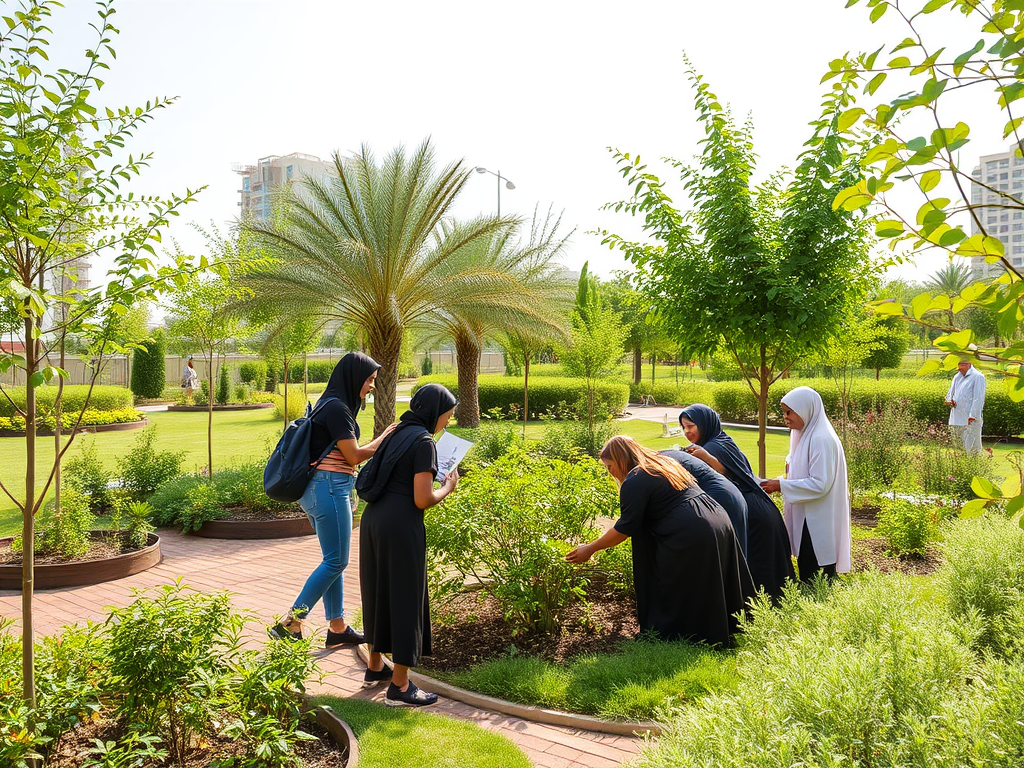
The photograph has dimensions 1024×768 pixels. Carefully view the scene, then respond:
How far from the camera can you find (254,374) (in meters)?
35.7

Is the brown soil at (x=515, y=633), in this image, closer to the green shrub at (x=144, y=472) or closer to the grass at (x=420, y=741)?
the grass at (x=420, y=741)

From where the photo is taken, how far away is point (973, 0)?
1.67m

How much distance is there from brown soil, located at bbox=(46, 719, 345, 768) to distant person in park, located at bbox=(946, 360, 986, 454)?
1061 cm

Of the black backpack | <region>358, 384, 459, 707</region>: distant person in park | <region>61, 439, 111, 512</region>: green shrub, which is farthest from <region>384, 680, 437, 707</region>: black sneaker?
<region>61, 439, 111, 512</region>: green shrub

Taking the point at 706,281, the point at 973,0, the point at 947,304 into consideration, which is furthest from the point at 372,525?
the point at 706,281

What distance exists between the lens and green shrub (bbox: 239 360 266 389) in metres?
35.0

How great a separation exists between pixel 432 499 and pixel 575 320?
17998mm

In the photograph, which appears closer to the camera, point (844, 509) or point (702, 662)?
point (702, 662)

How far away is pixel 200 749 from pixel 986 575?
4.05 m

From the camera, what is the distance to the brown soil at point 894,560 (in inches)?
249

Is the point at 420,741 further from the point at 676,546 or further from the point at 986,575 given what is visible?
the point at 986,575

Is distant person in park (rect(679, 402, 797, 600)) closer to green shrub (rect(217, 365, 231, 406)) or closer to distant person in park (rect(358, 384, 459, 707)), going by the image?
distant person in park (rect(358, 384, 459, 707))

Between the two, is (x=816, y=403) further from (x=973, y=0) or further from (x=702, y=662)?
(x=973, y=0)

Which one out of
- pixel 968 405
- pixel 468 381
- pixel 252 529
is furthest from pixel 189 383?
pixel 968 405
